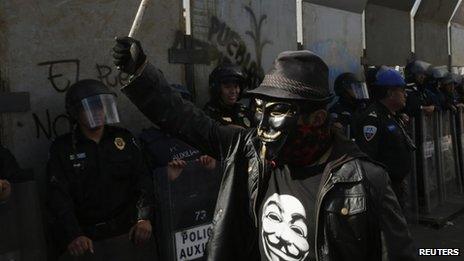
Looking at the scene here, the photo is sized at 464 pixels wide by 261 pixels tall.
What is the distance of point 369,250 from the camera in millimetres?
2027

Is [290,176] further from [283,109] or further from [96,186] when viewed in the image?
[96,186]

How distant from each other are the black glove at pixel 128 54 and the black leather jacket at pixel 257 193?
0.06 metres

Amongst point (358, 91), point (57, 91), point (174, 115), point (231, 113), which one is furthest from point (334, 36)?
point (174, 115)

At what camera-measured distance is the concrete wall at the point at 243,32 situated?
5.99 meters

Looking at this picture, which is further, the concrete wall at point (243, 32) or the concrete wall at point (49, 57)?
the concrete wall at point (243, 32)

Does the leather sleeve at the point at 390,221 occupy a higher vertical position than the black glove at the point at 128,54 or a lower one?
lower

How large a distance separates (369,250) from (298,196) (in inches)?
14.3

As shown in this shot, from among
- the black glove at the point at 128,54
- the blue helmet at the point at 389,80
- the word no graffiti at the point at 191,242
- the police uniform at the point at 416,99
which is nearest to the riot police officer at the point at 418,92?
the police uniform at the point at 416,99

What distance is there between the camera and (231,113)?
5.47 meters

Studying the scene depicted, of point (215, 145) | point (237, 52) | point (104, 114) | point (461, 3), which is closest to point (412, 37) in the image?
point (461, 3)

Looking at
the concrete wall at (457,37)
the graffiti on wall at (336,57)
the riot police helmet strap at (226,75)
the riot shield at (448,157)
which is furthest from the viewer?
the concrete wall at (457,37)

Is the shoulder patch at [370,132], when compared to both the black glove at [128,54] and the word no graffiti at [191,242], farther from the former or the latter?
the black glove at [128,54]

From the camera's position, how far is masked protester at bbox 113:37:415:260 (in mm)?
1997

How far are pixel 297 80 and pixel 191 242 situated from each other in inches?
115
